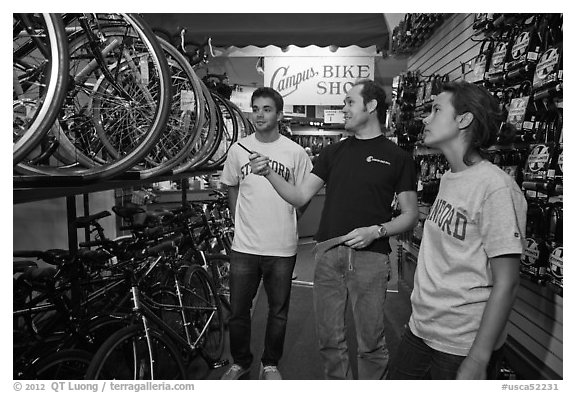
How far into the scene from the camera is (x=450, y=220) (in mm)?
1390

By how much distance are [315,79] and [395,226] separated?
2425 millimetres

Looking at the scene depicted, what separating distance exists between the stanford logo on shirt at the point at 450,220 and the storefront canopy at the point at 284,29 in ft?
8.55

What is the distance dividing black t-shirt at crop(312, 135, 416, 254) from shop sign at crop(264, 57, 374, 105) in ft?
6.87

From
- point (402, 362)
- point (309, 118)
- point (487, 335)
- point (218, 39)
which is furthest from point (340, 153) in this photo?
point (309, 118)

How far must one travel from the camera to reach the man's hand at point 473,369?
4.18 ft

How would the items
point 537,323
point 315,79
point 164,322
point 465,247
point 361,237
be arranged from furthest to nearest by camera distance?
point 315,79 → point 164,322 → point 537,323 → point 361,237 → point 465,247

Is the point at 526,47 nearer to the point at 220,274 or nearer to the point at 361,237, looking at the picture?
the point at 361,237

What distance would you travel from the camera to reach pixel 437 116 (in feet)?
4.79

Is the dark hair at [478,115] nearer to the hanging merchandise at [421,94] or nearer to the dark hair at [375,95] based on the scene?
the dark hair at [375,95]

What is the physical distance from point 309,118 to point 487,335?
26.0 ft

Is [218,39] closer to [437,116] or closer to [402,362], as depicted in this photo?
[437,116]

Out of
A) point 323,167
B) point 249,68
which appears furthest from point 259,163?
point 249,68

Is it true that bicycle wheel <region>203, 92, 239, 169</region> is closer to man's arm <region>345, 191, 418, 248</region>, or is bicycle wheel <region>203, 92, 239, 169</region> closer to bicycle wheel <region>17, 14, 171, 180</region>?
bicycle wheel <region>17, 14, 171, 180</region>

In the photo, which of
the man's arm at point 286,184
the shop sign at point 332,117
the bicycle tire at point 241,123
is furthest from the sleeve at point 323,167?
the shop sign at point 332,117
